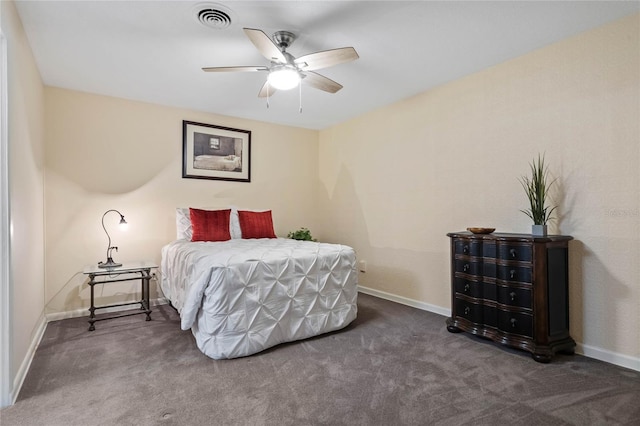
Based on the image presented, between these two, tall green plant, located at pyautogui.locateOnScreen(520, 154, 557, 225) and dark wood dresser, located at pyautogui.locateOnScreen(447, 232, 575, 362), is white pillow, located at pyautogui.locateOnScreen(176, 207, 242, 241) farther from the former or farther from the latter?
tall green plant, located at pyautogui.locateOnScreen(520, 154, 557, 225)

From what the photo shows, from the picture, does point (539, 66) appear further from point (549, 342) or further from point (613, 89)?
point (549, 342)

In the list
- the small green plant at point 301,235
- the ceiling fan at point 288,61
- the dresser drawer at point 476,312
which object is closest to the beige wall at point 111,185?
the small green plant at point 301,235

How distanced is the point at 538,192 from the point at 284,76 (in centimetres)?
212

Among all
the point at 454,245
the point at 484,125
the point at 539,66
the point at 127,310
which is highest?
the point at 539,66

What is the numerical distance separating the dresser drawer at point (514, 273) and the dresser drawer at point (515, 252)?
0.07 metres

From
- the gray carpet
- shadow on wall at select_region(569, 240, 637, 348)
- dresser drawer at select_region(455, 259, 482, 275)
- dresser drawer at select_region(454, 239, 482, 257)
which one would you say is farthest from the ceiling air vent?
shadow on wall at select_region(569, 240, 637, 348)

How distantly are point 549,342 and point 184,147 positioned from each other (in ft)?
13.8

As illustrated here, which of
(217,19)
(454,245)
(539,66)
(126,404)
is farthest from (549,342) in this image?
(217,19)

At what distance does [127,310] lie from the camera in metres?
3.69

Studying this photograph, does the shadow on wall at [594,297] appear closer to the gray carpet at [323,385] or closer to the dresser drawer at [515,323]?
the gray carpet at [323,385]

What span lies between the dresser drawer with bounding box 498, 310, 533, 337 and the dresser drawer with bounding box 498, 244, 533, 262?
41 cm

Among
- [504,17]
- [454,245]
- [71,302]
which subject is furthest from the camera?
[71,302]

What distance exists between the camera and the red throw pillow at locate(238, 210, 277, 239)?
4141mm

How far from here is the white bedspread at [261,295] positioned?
2.38 metres
